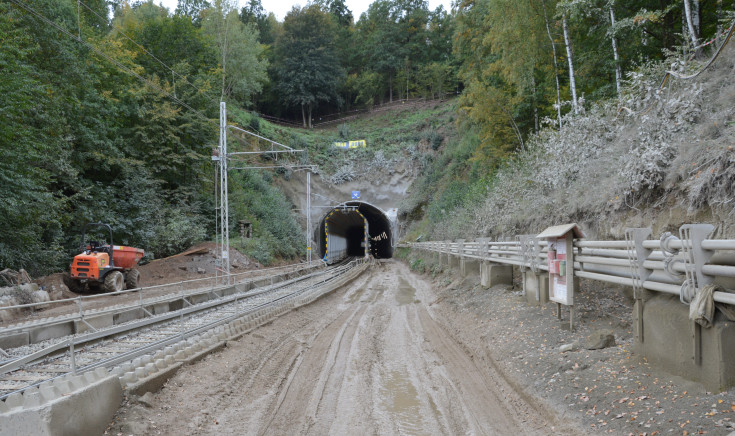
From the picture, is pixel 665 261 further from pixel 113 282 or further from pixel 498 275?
pixel 113 282

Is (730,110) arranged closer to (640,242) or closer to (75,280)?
(640,242)

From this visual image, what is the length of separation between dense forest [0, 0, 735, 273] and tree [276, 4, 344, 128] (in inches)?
560

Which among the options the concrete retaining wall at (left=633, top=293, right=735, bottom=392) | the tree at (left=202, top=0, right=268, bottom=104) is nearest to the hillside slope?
the concrete retaining wall at (left=633, top=293, right=735, bottom=392)

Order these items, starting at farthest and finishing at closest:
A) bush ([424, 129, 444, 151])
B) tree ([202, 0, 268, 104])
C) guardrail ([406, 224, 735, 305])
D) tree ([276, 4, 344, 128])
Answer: tree ([276, 4, 344, 128]) < bush ([424, 129, 444, 151]) < tree ([202, 0, 268, 104]) < guardrail ([406, 224, 735, 305])

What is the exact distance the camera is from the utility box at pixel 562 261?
6.20m

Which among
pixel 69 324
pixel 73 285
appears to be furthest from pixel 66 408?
pixel 73 285

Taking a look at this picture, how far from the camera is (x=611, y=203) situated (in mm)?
8570

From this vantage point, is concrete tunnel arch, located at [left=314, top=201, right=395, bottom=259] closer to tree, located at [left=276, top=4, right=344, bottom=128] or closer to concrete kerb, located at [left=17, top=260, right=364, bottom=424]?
tree, located at [left=276, top=4, right=344, bottom=128]

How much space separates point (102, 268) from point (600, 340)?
15.9 m

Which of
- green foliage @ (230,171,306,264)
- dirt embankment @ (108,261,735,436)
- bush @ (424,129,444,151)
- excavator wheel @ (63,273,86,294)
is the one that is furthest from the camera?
bush @ (424,129,444,151)

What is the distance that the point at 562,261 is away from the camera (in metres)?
6.44

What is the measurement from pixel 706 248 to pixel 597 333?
2180 mm

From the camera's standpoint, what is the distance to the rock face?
17.4 feet

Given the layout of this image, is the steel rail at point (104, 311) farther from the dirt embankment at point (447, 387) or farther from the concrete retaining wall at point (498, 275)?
the concrete retaining wall at point (498, 275)
